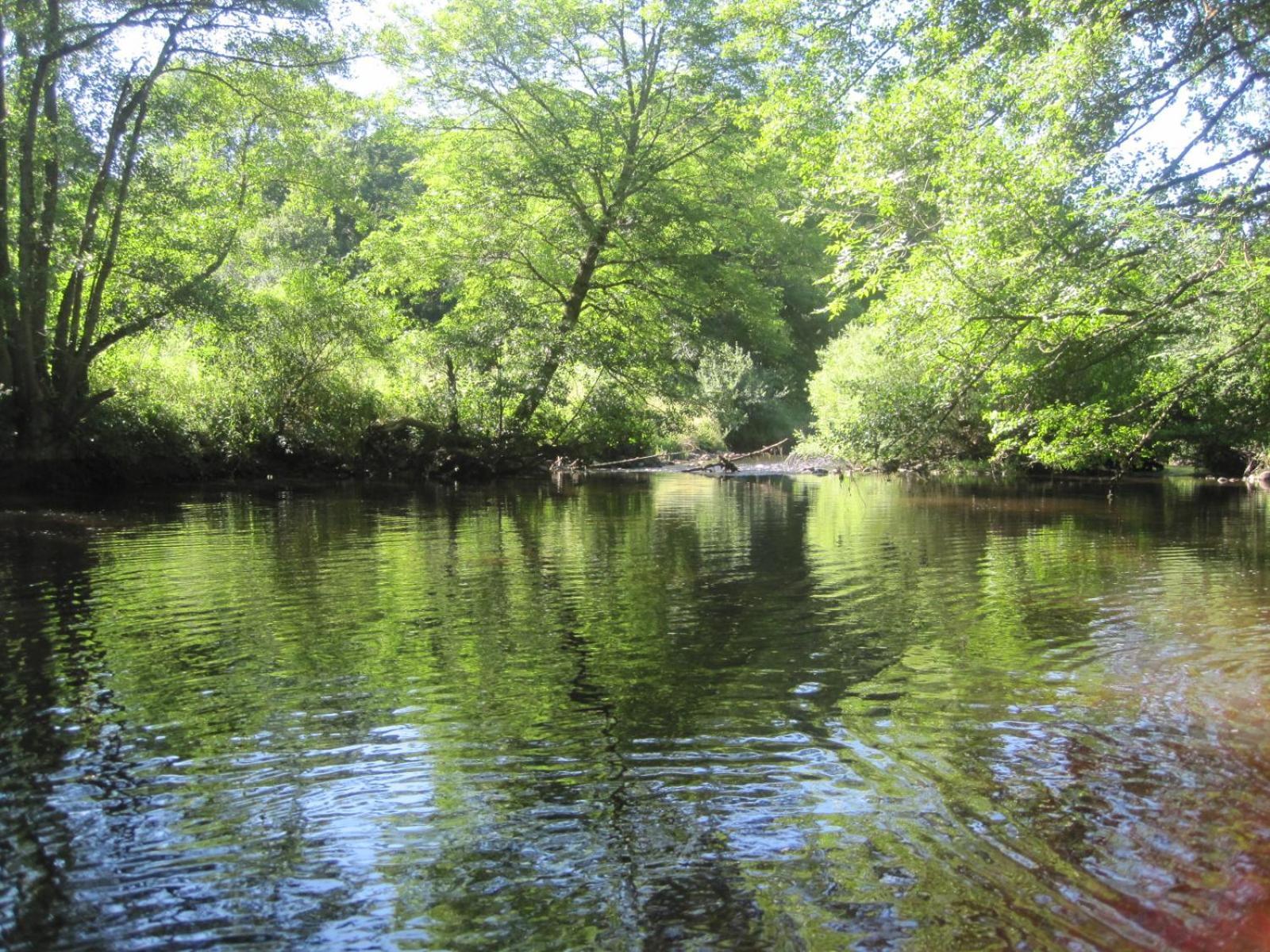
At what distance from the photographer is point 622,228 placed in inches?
1065

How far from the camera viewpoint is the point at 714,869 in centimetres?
412

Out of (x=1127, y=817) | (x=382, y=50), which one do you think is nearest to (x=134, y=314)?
(x=382, y=50)

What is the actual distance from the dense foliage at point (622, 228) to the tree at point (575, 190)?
105 mm

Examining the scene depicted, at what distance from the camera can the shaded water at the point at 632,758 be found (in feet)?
12.5

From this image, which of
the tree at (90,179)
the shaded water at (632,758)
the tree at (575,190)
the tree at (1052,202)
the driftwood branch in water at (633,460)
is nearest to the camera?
the shaded water at (632,758)

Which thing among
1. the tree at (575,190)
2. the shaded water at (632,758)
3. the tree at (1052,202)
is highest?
the tree at (575,190)

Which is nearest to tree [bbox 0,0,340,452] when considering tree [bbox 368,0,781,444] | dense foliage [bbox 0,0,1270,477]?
dense foliage [bbox 0,0,1270,477]

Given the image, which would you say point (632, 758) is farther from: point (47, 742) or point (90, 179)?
point (90, 179)

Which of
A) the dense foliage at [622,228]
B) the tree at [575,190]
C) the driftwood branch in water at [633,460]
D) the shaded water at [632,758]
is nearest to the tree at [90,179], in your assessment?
the dense foliage at [622,228]

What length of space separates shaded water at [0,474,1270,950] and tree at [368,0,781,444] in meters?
15.6

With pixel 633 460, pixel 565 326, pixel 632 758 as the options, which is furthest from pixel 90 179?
pixel 632 758

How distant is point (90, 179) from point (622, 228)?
43.4ft

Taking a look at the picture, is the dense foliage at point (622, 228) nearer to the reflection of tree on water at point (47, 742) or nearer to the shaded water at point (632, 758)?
the shaded water at point (632, 758)

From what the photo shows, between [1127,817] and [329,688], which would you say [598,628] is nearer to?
[329,688]
